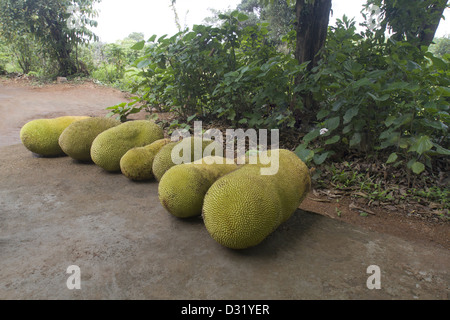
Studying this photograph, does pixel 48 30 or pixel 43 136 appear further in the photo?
pixel 48 30

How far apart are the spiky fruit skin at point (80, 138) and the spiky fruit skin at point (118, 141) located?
203 millimetres

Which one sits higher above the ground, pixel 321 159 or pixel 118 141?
pixel 118 141

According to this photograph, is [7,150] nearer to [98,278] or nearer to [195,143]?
[195,143]

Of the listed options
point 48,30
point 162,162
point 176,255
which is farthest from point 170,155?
point 48,30

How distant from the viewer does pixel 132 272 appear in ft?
4.56

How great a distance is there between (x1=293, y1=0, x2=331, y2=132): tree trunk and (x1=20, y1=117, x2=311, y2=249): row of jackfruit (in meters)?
1.45

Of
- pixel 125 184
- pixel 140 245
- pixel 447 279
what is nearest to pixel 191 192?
pixel 140 245

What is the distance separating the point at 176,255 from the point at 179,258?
0.03 m

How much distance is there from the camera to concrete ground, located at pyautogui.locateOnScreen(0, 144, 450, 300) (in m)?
1.28

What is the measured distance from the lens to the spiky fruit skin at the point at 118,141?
272 centimetres

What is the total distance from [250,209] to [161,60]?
2905 mm

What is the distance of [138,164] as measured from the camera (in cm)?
254

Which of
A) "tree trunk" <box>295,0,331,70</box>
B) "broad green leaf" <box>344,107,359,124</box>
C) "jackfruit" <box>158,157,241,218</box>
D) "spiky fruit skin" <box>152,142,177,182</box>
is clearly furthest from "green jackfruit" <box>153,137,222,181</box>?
"tree trunk" <box>295,0,331,70</box>

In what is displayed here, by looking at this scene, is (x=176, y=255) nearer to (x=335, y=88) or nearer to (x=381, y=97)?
(x=381, y=97)
